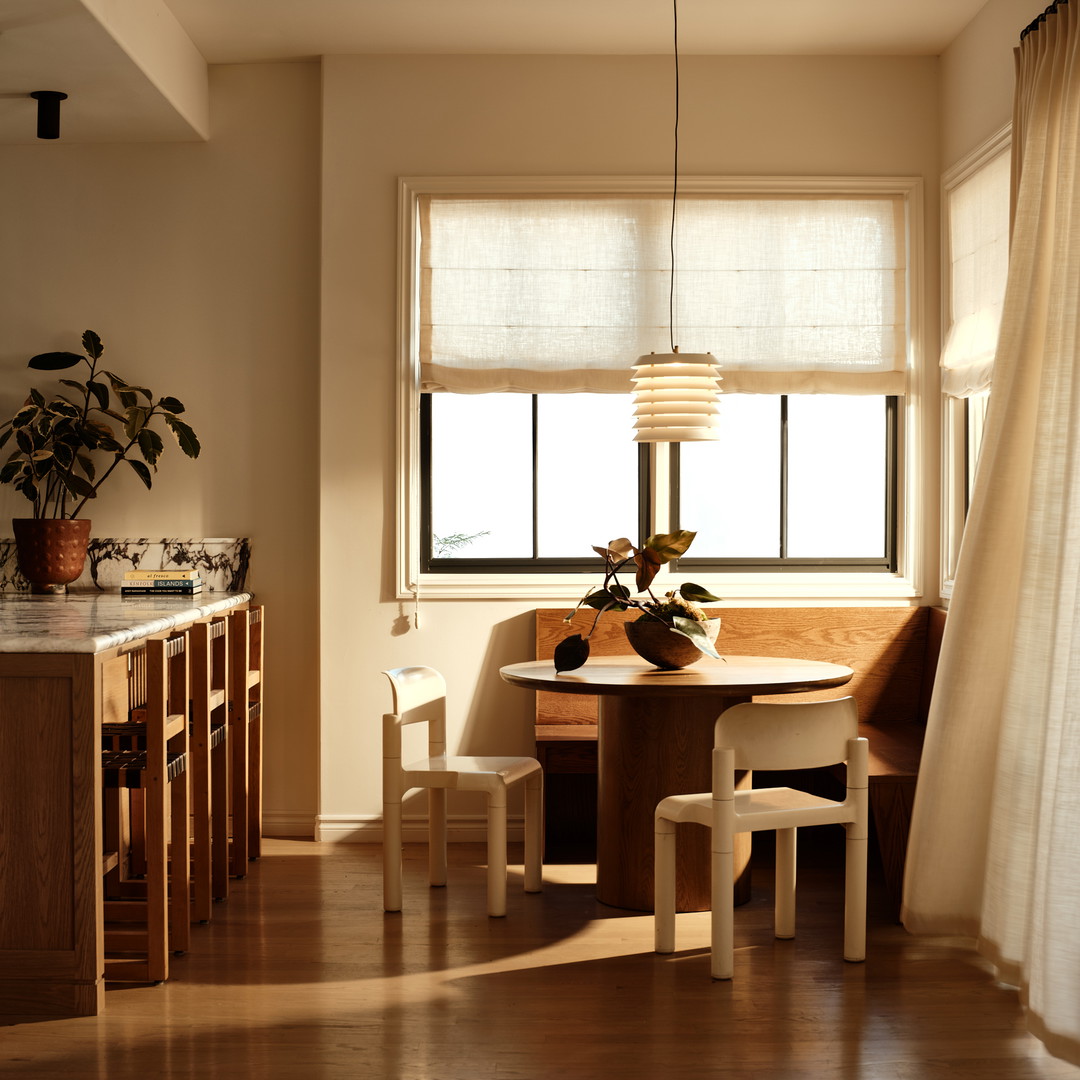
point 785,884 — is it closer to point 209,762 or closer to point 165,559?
point 209,762

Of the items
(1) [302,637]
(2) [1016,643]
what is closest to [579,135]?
(1) [302,637]

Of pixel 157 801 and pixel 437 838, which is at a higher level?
pixel 157 801

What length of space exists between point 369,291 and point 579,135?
102 centimetres

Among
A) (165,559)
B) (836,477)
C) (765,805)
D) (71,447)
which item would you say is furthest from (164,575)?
(836,477)

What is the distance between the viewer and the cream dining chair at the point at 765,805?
300 cm

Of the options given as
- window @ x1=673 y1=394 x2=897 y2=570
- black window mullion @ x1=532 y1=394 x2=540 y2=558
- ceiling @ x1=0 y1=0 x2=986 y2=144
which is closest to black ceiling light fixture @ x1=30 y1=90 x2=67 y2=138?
ceiling @ x1=0 y1=0 x2=986 y2=144

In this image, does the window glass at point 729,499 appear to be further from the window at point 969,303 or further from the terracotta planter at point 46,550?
the terracotta planter at point 46,550

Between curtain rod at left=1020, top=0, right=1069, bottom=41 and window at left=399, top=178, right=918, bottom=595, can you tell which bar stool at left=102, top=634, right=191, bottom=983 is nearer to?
window at left=399, top=178, right=918, bottom=595

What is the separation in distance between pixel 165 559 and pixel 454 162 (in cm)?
193

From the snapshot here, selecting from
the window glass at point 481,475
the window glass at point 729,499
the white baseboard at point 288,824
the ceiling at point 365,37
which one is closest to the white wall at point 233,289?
the white baseboard at point 288,824

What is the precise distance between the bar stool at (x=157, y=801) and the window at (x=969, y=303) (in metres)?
2.67

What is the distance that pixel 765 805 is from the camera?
3.20m

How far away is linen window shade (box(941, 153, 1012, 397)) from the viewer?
4.05 meters

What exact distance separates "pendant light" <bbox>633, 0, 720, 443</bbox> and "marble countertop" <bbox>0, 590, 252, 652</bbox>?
1505mm
